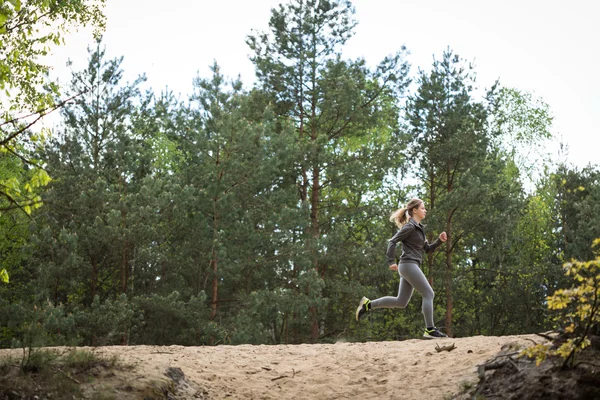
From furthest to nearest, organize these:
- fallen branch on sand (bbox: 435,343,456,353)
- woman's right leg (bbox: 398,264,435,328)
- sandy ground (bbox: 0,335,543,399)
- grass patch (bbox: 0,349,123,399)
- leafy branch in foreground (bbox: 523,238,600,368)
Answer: woman's right leg (bbox: 398,264,435,328) < fallen branch on sand (bbox: 435,343,456,353) < sandy ground (bbox: 0,335,543,399) < grass patch (bbox: 0,349,123,399) < leafy branch in foreground (bbox: 523,238,600,368)

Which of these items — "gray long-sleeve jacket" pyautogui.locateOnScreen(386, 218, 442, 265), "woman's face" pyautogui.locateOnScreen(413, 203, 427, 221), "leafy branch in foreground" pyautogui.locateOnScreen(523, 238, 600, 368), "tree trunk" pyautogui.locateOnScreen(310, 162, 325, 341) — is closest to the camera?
"leafy branch in foreground" pyautogui.locateOnScreen(523, 238, 600, 368)

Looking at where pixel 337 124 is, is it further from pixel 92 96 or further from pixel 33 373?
pixel 33 373

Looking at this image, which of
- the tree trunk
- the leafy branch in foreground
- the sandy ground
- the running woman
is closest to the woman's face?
the running woman

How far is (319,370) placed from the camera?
29.1 feet

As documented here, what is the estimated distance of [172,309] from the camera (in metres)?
19.0

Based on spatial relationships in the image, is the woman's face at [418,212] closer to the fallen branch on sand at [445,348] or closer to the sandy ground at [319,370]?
the sandy ground at [319,370]

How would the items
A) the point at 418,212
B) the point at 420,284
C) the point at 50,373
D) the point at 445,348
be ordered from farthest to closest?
1. the point at 418,212
2. the point at 420,284
3. the point at 445,348
4. the point at 50,373

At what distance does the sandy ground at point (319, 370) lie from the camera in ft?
25.5

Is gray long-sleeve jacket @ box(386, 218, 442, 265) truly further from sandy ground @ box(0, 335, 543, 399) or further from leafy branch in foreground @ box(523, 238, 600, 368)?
leafy branch in foreground @ box(523, 238, 600, 368)

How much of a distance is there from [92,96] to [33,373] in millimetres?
17054

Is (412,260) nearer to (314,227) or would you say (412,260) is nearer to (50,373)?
(50,373)

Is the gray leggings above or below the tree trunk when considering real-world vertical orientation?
below

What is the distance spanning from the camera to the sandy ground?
777 centimetres

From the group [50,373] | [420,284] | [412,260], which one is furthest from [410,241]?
[50,373]
